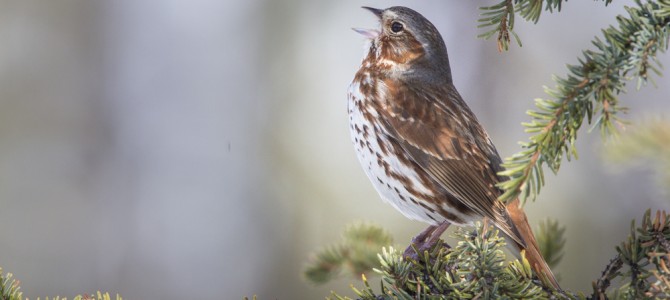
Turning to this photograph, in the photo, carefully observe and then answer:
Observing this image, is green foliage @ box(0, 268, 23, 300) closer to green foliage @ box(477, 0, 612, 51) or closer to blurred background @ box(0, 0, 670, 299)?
green foliage @ box(477, 0, 612, 51)

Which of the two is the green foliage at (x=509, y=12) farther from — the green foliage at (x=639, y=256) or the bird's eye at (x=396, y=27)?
the bird's eye at (x=396, y=27)

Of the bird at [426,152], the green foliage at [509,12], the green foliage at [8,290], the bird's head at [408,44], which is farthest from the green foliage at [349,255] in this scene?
the green foliage at [8,290]

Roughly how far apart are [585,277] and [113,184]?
4.82 meters

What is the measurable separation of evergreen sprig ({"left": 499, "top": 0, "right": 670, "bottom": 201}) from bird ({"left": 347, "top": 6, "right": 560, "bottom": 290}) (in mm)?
1125

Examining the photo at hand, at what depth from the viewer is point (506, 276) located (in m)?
1.82

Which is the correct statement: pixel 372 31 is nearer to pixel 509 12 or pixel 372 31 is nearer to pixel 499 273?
pixel 509 12

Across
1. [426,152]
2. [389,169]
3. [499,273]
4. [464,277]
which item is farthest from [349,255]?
[499,273]

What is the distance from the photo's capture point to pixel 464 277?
1916 mm

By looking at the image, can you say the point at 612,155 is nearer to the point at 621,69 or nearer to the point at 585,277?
the point at 621,69

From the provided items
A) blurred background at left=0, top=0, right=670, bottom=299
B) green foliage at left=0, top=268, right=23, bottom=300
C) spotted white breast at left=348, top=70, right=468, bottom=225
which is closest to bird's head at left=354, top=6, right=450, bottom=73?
spotted white breast at left=348, top=70, right=468, bottom=225

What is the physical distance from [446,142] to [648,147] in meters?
0.75

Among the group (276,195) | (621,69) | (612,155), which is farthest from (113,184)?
(621,69)

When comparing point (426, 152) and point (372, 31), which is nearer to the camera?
point (426, 152)

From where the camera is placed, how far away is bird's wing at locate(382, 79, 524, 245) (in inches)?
110
